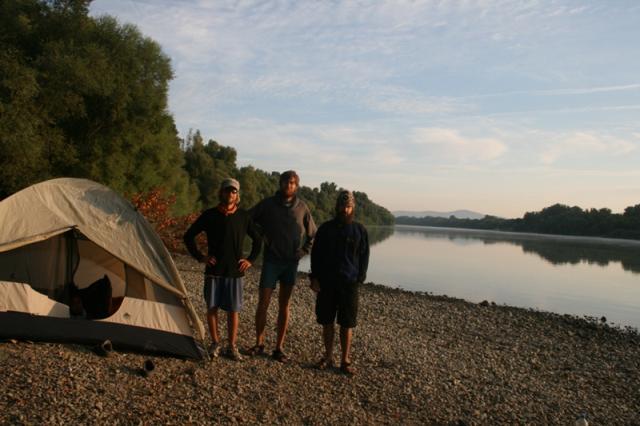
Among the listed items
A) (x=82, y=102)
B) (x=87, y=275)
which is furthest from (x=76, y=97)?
(x=87, y=275)

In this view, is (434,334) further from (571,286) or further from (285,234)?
(571,286)

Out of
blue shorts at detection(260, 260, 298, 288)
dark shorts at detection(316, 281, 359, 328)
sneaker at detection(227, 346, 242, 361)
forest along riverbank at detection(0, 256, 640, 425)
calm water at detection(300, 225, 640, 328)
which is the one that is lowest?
calm water at detection(300, 225, 640, 328)

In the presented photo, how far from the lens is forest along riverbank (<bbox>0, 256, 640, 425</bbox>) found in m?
4.37

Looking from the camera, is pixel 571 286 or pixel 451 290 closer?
pixel 451 290

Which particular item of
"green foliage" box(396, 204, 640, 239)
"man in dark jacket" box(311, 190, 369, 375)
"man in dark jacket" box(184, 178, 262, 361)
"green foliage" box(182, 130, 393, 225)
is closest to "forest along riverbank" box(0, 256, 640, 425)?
"man in dark jacket" box(184, 178, 262, 361)

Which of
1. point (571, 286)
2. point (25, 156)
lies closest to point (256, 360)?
point (25, 156)

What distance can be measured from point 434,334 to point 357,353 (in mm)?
3344

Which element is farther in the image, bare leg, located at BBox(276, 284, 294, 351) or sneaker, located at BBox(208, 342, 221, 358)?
bare leg, located at BBox(276, 284, 294, 351)

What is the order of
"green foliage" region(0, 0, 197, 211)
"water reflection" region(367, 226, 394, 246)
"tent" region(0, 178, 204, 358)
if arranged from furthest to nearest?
1. "water reflection" region(367, 226, 394, 246)
2. "green foliage" region(0, 0, 197, 211)
3. "tent" region(0, 178, 204, 358)

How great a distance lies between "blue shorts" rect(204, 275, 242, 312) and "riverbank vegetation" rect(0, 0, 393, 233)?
11.6 meters

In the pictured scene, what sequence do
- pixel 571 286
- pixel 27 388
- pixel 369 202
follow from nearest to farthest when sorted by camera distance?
pixel 27 388
pixel 571 286
pixel 369 202

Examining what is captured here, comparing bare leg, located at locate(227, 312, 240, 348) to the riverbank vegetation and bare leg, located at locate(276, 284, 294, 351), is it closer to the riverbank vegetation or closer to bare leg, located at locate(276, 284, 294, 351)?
bare leg, located at locate(276, 284, 294, 351)

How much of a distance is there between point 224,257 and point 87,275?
1.86 m

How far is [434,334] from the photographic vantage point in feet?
32.9
